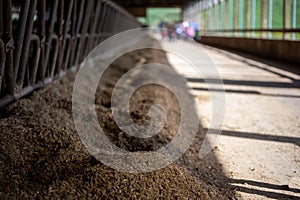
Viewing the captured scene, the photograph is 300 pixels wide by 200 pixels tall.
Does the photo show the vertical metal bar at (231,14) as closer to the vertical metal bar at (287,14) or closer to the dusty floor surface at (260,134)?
the vertical metal bar at (287,14)

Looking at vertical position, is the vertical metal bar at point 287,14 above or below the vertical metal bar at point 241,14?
below

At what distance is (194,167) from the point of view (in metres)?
3.23

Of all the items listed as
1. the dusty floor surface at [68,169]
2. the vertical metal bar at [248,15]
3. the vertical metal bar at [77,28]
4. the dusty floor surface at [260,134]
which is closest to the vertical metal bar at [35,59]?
the dusty floor surface at [68,169]

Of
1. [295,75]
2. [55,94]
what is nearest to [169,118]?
[55,94]

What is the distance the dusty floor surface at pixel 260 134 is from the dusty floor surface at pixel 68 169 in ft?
0.72

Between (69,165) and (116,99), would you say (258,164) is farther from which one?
(116,99)

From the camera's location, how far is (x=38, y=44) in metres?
4.46

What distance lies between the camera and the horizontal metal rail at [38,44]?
347 cm

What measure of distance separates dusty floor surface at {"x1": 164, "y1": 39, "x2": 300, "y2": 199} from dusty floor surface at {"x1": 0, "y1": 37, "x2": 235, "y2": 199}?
22cm

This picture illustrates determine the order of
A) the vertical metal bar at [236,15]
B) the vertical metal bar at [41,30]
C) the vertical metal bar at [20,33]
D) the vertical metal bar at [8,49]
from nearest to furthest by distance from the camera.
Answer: the vertical metal bar at [8,49] < the vertical metal bar at [20,33] < the vertical metal bar at [41,30] < the vertical metal bar at [236,15]

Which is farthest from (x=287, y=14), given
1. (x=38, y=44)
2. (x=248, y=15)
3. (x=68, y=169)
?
(x=68, y=169)

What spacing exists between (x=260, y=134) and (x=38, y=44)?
2.99m

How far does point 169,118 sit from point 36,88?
5.84 feet

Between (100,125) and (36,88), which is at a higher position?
(36,88)
